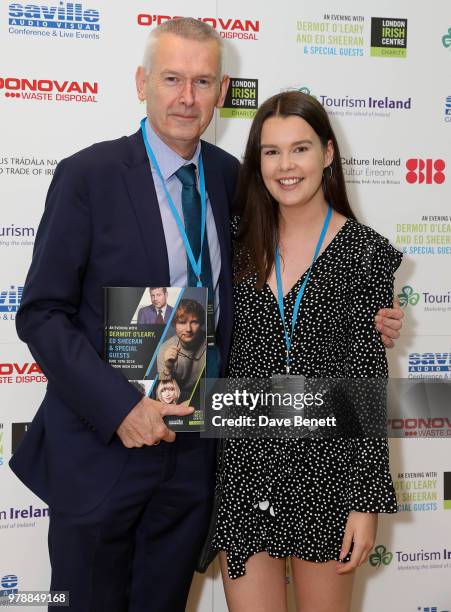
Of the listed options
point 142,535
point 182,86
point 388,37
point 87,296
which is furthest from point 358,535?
point 388,37

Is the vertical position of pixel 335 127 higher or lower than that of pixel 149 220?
higher

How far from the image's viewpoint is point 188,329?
172 centimetres

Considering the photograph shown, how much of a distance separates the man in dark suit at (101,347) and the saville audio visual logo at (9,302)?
73cm

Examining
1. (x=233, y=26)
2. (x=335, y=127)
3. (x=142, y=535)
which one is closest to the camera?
(x=142, y=535)

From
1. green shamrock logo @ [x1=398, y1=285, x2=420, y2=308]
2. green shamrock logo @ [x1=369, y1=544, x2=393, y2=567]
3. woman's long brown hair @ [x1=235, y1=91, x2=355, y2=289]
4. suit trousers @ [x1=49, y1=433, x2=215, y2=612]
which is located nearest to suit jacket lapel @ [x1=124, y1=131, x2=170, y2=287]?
woman's long brown hair @ [x1=235, y1=91, x2=355, y2=289]

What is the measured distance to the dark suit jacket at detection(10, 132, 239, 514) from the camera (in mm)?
1730

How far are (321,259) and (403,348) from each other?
1.20 meters

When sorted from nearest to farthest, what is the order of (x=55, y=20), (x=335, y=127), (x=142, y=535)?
1. (x=142, y=535)
2. (x=55, y=20)
3. (x=335, y=127)

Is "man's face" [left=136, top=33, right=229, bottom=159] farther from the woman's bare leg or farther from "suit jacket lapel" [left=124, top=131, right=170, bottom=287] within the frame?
the woman's bare leg

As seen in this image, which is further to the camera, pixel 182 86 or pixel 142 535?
pixel 142 535

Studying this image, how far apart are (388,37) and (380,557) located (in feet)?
6.87

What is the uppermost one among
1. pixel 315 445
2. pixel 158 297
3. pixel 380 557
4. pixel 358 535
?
pixel 158 297

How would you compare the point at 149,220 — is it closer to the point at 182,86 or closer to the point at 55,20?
the point at 182,86

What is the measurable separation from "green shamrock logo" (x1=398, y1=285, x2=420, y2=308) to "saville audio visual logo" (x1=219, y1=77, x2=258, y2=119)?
93 centimetres
